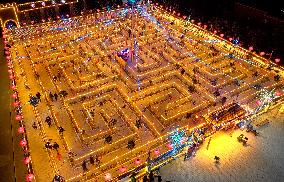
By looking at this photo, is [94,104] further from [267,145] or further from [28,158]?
[267,145]

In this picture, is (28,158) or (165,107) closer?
(28,158)

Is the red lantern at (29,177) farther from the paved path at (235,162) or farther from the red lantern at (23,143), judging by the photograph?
the paved path at (235,162)

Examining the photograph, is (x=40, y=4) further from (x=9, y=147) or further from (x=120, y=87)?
(x=9, y=147)

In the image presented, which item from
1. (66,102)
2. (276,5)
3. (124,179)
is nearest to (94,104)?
(66,102)

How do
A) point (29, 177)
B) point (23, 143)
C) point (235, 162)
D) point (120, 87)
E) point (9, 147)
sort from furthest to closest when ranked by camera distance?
1. point (120, 87)
2. point (9, 147)
3. point (23, 143)
4. point (235, 162)
5. point (29, 177)

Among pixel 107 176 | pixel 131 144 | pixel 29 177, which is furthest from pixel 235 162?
pixel 29 177

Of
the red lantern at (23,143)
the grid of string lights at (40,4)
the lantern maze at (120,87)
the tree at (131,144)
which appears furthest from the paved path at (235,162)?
the grid of string lights at (40,4)

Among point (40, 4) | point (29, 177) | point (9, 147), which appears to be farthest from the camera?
point (40, 4)

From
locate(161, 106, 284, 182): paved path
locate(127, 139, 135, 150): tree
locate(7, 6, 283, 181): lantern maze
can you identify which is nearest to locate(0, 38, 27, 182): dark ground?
locate(7, 6, 283, 181): lantern maze
